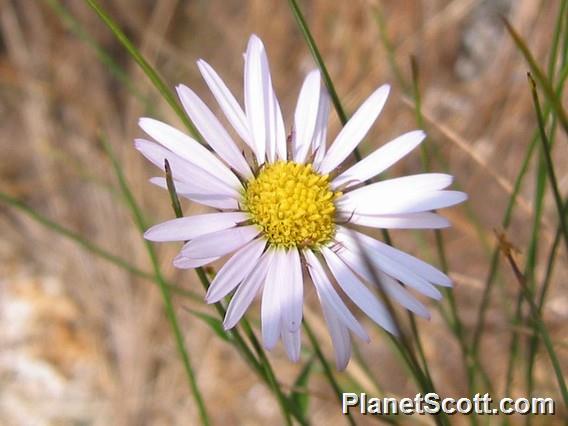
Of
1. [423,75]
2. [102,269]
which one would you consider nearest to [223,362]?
[102,269]

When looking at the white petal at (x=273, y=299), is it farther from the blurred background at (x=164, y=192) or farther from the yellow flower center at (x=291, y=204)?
the blurred background at (x=164, y=192)

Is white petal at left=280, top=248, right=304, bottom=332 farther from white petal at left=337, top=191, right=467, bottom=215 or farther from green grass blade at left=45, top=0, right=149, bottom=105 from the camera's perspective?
green grass blade at left=45, top=0, right=149, bottom=105

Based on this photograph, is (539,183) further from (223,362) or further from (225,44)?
(225,44)

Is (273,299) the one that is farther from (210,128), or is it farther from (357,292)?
(210,128)

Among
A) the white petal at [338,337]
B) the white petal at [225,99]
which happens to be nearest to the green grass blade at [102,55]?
the white petal at [225,99]

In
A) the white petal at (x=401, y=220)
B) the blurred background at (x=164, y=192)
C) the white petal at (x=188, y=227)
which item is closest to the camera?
the white petal at (x=188, y=227)
